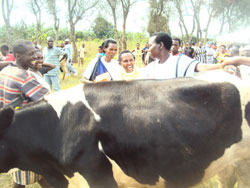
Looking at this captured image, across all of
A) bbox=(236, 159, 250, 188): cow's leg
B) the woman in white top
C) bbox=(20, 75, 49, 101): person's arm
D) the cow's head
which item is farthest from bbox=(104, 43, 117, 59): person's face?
bbox=(236, 159, 250, 188): cow's leg

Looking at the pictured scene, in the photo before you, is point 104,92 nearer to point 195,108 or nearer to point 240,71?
point 195,108

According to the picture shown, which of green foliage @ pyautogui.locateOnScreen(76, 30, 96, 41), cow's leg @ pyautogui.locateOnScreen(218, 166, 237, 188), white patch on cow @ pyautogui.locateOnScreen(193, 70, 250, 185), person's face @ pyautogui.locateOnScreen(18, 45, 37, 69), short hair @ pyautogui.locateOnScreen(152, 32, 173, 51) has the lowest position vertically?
cow's leg @ pyautogui.locateOnScreen(218, 166, 237, 188)

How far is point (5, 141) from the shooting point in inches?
101

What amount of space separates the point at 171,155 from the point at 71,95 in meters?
1.18

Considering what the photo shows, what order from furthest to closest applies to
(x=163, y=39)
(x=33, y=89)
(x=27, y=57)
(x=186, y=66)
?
(x=163, y=39)
(x=186, y=66)
(x=27, y=57)
(x=33, y=89)

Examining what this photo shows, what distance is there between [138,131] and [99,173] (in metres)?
0.57

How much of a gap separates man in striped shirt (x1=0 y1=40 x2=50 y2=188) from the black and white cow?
20 cm

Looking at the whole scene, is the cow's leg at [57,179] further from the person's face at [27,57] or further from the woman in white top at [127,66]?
the woman in white top at [127,66]

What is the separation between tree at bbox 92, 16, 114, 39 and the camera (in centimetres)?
4812

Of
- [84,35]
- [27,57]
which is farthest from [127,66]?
[84,35]

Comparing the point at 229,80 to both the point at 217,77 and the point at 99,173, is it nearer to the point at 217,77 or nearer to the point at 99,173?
the point at 217,77

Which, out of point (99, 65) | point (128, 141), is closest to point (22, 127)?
point (128, 141)

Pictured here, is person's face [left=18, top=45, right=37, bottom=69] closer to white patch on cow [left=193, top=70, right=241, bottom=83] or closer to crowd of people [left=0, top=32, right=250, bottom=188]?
crowd of people [left=0, top=32, right=250, bottom=188]

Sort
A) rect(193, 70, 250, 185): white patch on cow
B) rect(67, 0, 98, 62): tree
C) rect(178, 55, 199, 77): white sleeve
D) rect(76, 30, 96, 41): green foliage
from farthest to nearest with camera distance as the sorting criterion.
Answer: rect(76, 30, 96, 41): green foliage < rect(67, 0, 98, 62): tree < rect(178, 55, 199, 77): white sleeve < rect(193, 70, 250, 185): white patch on cow
